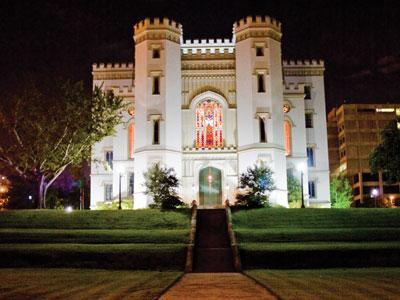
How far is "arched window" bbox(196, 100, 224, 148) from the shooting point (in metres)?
46.1

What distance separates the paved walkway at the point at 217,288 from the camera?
15.4 meters

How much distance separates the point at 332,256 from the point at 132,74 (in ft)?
105

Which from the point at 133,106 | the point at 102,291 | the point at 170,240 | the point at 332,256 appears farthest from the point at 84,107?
the point at 102,291

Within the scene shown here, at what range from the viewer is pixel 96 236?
28.9 metres

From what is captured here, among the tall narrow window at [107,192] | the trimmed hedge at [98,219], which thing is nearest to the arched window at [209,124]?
the tall narrow window at [107,192]

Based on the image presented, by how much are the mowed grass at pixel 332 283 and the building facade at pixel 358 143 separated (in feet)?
239

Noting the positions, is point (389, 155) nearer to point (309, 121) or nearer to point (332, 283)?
point (309, 121)

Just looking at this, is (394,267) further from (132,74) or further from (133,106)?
(132,74)

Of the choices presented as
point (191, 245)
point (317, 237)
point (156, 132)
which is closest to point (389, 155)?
point (317, 237)

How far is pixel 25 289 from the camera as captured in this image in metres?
16.7

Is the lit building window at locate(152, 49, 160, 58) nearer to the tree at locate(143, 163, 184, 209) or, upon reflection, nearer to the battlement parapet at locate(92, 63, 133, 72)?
the battlement parapet at locate(92, 63, 133, 72)

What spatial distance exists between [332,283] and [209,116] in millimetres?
29878

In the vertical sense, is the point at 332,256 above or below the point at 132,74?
below

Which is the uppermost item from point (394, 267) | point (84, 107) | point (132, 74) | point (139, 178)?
point (132, 74)
